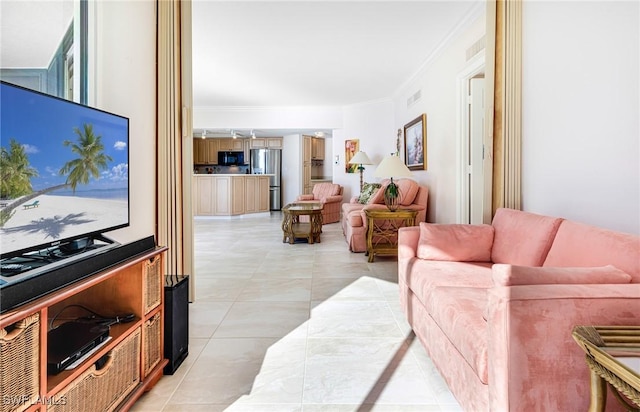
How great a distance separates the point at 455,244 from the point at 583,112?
44.4 inches

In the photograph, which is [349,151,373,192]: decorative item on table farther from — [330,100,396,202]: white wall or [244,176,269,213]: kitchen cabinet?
[244,176,269,213]: kitchen cabinet

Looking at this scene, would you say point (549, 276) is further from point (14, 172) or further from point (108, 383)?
point (14, 172)

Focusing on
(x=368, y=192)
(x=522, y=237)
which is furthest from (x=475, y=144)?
(x=368, y=192)

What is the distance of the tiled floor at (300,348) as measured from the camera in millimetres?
1585

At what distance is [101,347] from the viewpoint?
1300 mm

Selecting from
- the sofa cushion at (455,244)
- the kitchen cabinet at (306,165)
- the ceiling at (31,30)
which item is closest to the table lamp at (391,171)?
the sofa cushion at (455,244)

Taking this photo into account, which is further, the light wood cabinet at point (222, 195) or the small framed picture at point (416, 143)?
the light wood cabinet at point (222, 195)

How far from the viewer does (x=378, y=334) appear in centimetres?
225

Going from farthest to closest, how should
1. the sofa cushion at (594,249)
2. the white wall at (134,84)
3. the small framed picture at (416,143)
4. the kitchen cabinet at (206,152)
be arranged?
the kitchen cabinet at (206,152) → the small framed picture at (416,143) → the white wall at (134,84) → the sofa cushion at (594,249)

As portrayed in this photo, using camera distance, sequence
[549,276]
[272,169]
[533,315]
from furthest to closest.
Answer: [272,169]
[549,276]
[533,315]

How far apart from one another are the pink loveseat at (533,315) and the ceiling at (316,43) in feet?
8.71

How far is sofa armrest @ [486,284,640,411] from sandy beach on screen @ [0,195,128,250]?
162 cm

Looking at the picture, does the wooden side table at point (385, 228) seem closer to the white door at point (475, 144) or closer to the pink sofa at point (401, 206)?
the pink sofa at point (401, 206)

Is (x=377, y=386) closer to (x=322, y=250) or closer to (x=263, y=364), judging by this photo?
(x=263, y=364)
